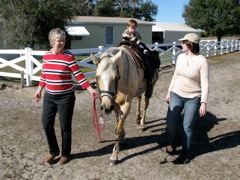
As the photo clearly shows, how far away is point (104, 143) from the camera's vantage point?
15.4ft

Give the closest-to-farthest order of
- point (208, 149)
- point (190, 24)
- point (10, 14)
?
point (208, 149)
point (10, 14)
point (190, 24)

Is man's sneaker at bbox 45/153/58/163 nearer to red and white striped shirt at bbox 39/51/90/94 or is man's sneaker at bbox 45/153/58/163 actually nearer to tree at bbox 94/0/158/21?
red and white striped shirt at bbox 39/51/90/94

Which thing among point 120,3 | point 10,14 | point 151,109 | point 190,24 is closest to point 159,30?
point 190,24

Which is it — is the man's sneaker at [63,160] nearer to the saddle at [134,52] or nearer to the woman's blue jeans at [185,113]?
the woman's blue jeans at [185,113]

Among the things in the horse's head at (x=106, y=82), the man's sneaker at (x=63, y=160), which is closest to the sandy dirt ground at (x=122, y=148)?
the man's sneaker at (x=63, y=160)

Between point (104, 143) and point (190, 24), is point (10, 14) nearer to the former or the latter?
point (104, 143)

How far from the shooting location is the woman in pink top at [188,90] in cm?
365

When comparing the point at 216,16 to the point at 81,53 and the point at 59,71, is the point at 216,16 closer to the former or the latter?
the point at 81,53

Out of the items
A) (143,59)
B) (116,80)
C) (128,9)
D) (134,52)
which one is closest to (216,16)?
(128,9)

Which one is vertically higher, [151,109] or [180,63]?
[180,63]

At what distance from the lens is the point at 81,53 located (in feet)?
30.8

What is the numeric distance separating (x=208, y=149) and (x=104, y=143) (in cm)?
172

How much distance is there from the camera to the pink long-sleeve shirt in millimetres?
3646

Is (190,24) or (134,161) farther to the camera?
(190,24)
